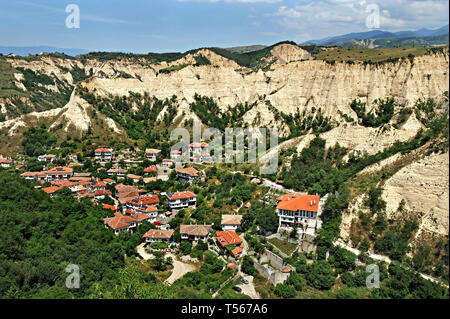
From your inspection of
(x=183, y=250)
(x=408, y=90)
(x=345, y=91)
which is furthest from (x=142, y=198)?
(x=408, y=90)

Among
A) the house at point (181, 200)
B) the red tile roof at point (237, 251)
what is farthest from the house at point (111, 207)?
the red tile roof at point (237, 251)

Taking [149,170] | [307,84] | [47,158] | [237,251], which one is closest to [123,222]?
[237,251]

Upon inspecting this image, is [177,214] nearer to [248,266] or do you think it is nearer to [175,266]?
[175,266]

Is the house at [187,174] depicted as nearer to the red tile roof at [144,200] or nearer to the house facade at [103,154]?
the red tile roof at [144,200]

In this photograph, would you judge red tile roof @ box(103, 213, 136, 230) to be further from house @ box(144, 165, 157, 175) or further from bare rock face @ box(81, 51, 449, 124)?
bare rock face @ box(81, 51, 449, 124)

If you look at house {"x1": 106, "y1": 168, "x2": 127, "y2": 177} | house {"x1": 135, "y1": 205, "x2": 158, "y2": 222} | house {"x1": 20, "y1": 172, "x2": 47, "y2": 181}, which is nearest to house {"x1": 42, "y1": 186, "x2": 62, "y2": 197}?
house {"x1": 20, "y1": 172, "x2": 47, "y2": 181}

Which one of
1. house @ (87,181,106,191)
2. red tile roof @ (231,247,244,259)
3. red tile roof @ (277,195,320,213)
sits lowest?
red tile roof @ (231,247,244,259)
